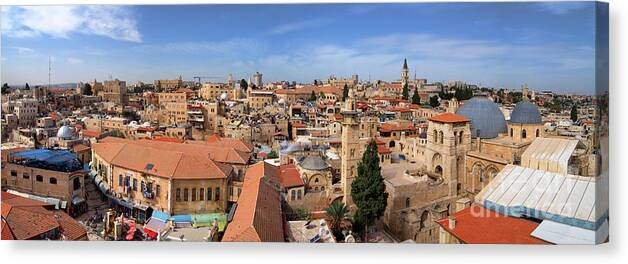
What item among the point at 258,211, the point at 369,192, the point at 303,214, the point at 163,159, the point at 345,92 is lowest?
the point at 303,214

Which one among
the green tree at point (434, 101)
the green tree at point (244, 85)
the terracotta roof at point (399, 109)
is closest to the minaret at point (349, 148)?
the terracotta roof at point (399, 109)

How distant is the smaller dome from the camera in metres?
7.48

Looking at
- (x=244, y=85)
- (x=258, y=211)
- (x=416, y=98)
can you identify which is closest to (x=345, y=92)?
(x=244, y=85)

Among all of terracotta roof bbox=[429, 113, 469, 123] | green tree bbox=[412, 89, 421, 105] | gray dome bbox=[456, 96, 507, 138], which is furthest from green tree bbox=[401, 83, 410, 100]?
gray dome bbox=[456, 96, 507, 138]

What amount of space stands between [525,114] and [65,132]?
8906mm

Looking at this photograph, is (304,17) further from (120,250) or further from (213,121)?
(120,250)

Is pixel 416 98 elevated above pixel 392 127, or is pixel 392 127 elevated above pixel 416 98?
pixel 416 98

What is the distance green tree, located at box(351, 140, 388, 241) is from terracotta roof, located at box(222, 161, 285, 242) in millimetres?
1364

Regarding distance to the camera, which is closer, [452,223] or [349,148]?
[452,223]

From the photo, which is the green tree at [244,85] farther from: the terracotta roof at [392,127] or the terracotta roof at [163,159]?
the terracotta roof at [392,127]

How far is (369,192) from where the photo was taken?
24.1 feet

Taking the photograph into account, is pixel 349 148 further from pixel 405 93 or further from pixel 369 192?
pixel 405 93

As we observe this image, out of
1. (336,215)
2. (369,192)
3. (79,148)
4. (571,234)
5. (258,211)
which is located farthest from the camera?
(79,148)

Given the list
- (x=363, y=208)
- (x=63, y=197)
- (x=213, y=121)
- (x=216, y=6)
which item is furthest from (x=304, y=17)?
(x=63, y=197)
